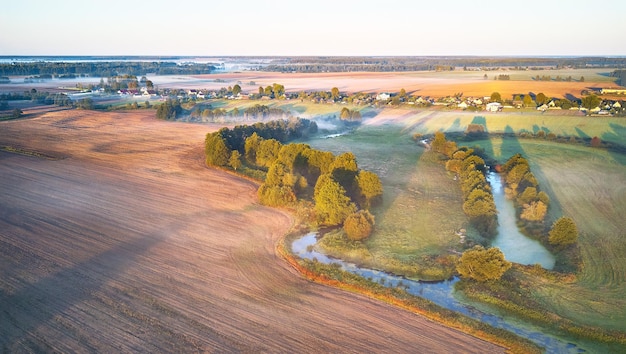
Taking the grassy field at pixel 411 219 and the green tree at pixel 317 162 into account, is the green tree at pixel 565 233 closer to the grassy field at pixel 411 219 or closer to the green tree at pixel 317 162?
the grassy field at pixel 411 219

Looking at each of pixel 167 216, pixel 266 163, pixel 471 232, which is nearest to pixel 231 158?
pixel 266 163

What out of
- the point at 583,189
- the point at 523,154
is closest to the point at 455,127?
the point at 523,154

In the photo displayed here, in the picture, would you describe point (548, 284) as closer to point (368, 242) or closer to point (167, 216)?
point (368, 242)

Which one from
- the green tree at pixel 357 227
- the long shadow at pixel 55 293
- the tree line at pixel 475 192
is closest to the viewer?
the long shadow at pixel 55 293

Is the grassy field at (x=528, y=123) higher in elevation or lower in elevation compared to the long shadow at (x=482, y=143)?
higher

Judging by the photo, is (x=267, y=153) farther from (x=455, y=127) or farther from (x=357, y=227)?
(x=455, y=127)

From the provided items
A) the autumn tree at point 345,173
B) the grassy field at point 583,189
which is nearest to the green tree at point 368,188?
the autumn tree at point 345,173

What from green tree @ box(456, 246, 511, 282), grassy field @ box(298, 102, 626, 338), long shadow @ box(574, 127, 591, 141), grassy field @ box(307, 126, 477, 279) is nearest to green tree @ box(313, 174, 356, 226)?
grassy field @ box(298, 102, 626, 338)

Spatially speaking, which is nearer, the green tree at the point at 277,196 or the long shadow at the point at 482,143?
the green tree at the point at 277,196
